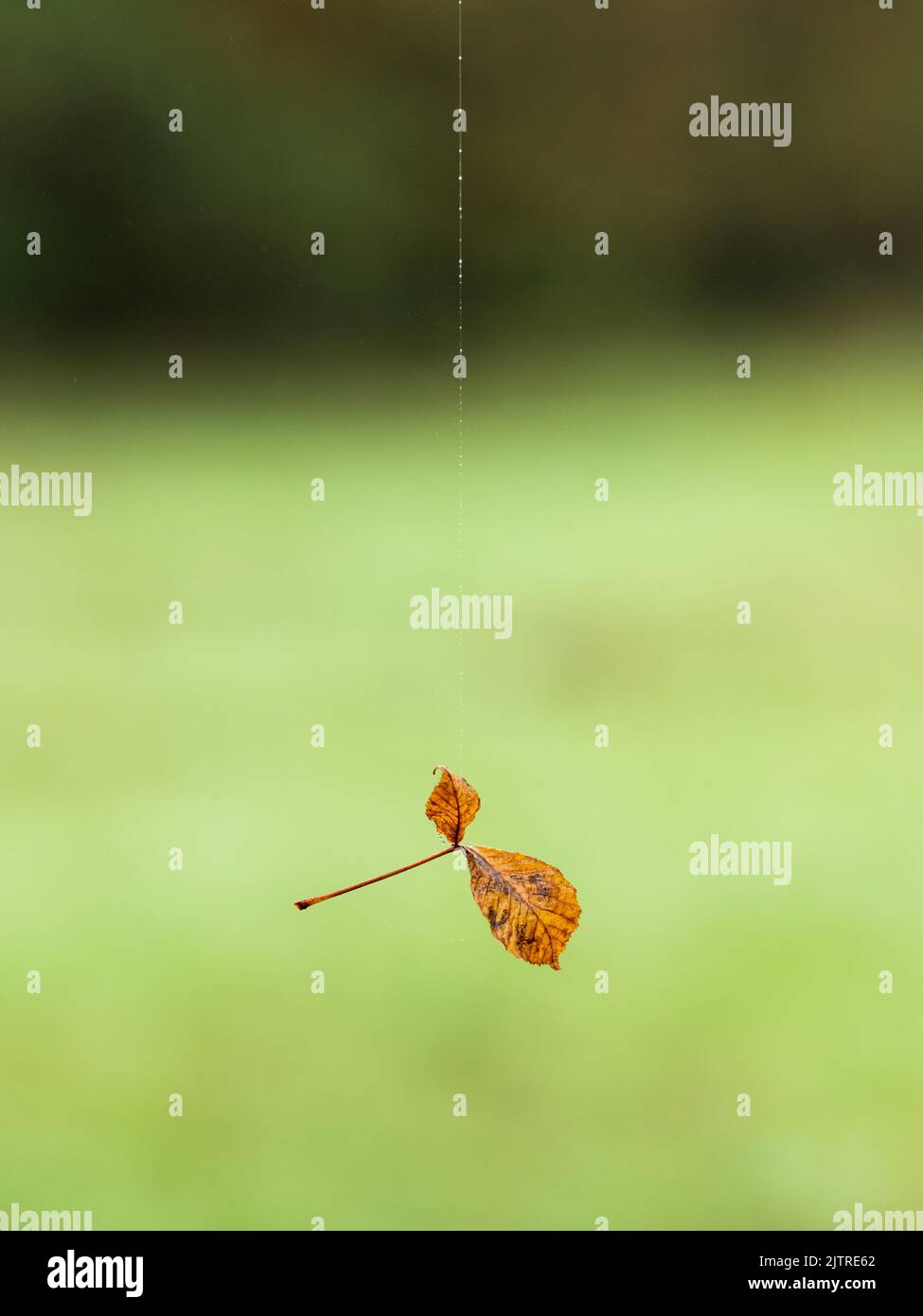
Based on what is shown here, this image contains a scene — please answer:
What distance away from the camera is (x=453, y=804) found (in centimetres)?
31

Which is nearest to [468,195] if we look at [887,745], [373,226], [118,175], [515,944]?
[373,226]

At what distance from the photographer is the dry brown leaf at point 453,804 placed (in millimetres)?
301

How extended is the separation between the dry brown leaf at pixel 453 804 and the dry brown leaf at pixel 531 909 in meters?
0.02

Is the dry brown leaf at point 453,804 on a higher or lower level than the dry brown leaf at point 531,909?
higher

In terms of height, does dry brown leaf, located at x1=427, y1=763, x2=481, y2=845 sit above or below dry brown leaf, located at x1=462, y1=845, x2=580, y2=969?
above

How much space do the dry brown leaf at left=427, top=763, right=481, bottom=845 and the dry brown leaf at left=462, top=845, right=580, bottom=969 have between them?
0.02 metres

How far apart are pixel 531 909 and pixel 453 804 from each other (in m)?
0.04

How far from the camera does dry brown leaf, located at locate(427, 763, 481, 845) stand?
Result: 0.30 metres

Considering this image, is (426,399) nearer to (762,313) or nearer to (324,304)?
(324,304)

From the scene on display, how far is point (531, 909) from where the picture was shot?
0.94ft

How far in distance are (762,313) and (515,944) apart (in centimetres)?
217

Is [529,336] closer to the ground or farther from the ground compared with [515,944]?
farther from the ground

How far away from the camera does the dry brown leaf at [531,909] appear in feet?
0.94
